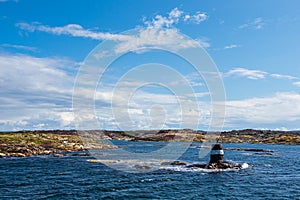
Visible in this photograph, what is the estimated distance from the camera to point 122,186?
57531mm

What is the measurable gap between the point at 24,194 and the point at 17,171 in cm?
2829

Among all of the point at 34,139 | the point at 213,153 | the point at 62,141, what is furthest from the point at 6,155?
the point at 213,153

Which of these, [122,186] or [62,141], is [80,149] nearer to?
[62,141]

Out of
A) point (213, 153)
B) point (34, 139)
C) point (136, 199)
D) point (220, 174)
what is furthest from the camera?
point (34, 139)

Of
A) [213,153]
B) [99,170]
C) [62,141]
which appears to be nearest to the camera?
[99,170]

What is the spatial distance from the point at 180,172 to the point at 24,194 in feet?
128

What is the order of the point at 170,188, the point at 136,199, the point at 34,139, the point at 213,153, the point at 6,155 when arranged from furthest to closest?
the point at 34,139, the point at 6,155, the point at 213,153, the point at 170,188, the point at 136,199

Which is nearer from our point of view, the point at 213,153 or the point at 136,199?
the point at 136,199

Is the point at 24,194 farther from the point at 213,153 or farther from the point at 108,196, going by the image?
the point at 213,153

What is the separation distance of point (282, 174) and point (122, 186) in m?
44.6

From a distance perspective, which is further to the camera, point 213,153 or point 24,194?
point 213,153

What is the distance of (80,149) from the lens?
14950 cm

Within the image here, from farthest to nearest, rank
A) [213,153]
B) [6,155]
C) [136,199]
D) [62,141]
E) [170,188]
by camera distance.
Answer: [62,141], [6,155], [213,153], [170,188], [136,199]

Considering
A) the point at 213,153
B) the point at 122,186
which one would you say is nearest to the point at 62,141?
the point at 213,153
